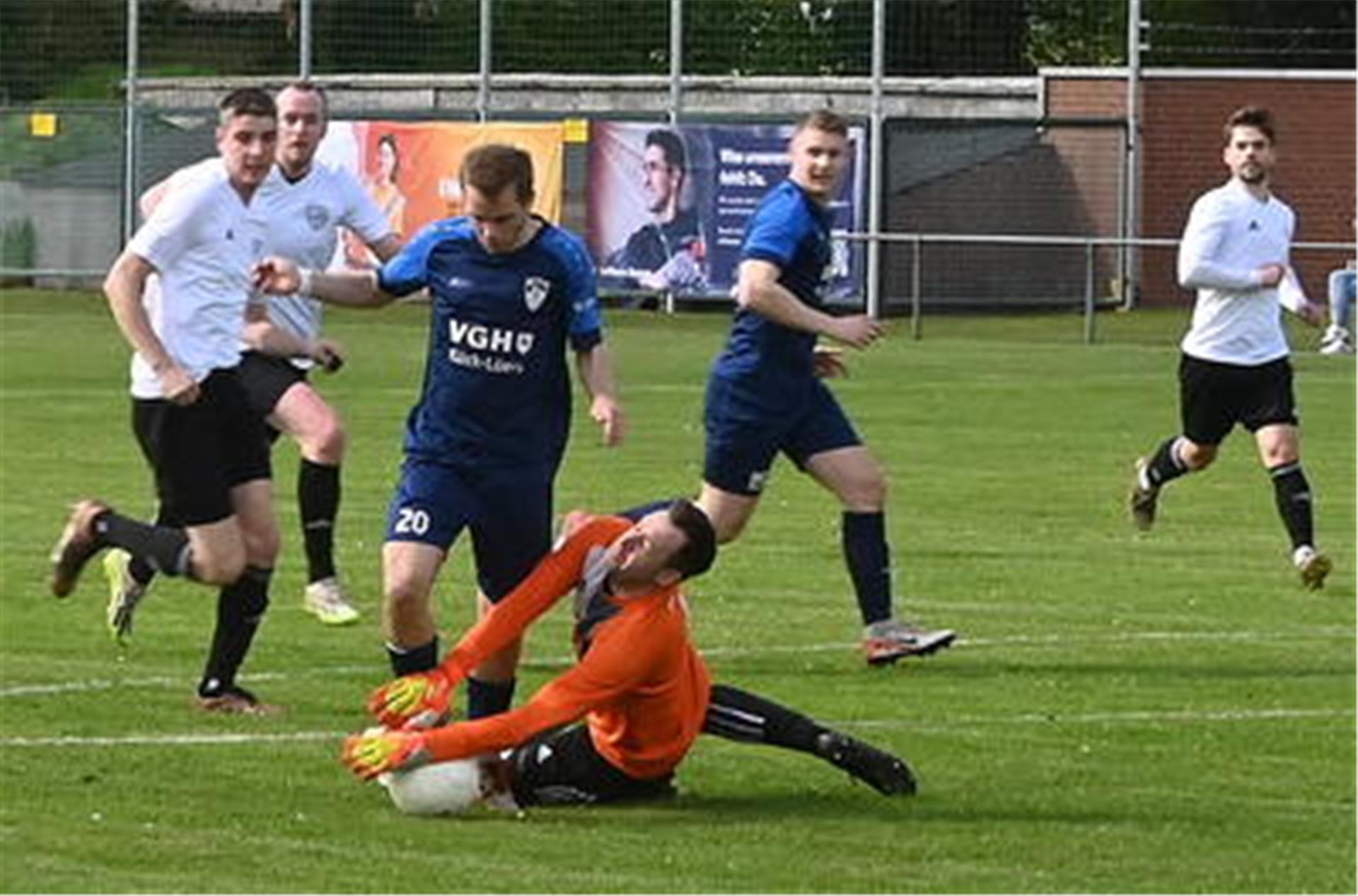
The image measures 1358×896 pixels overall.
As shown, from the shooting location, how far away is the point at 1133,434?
29.6 meters

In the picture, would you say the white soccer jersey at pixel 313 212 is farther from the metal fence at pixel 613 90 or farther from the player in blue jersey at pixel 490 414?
the metal fence at pixel 613 90

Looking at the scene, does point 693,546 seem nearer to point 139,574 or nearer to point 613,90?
point 139,574

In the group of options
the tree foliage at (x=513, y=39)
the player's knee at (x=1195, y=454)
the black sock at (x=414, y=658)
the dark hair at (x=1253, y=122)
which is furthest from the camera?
the tree foliage at (x=513, y=39)

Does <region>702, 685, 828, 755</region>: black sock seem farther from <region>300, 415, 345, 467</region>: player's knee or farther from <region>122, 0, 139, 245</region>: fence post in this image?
<region>122, 0, 139, 245</region>: fence post

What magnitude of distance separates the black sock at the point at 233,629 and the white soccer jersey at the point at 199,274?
0.74 m

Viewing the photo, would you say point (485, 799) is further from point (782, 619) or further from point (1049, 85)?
point (1049, 85)

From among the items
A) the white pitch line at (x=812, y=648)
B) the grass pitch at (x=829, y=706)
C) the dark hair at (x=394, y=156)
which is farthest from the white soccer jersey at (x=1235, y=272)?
the dark hair at (x=394, y=156)

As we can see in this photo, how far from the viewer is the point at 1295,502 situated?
18844 mm

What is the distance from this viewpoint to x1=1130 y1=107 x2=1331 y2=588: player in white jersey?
61.8 ft

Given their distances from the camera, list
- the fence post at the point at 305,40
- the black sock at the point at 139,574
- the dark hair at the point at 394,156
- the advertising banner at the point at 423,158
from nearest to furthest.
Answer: the black sock at the point at 139,574 → the advertising banner at the point at 423,158 → the dark hair at the point at 394,156 → the fence post at the point at 305,40

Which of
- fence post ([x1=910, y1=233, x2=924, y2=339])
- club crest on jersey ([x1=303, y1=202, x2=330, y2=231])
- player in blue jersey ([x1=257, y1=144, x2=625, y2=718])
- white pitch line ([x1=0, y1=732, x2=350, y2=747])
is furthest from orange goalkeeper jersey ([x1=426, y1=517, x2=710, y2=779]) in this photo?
fence post ([x1=910, y1=233, x2=924, y2=339])

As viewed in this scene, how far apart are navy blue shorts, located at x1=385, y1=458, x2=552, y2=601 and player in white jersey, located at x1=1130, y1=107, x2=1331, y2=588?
667 cm

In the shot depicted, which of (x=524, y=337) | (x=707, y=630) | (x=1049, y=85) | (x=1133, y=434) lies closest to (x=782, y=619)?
(x=707, y=630)

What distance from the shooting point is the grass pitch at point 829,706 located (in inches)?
427
